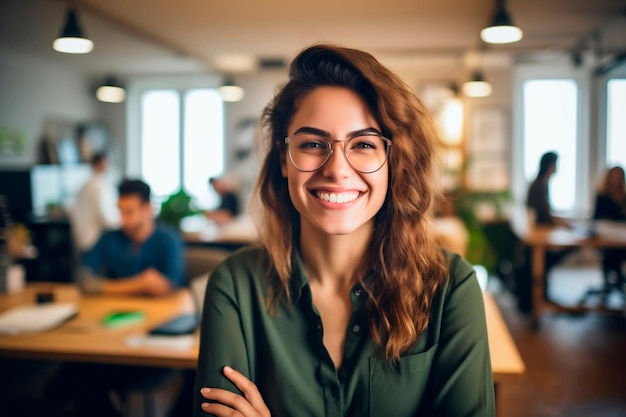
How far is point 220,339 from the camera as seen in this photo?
4.12 feet

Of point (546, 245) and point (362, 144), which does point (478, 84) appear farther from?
point (362, 144)

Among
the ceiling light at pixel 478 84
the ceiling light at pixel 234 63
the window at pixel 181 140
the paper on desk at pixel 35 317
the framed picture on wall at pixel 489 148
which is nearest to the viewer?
the paper on desk at pixel 35 317

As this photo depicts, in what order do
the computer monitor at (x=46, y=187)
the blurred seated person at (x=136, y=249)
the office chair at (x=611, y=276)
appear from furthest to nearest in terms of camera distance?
1. the computer monitor at (x=46, y=187)
2. the office chair at (x=611, y=276)
3. the blurred seated person at (x=136, y=249)

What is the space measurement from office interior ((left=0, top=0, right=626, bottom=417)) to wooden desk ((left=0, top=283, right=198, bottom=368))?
36.3 inches

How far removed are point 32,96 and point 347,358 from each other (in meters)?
7.82

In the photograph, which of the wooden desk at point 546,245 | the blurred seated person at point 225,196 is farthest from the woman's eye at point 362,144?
the blurred seated person at point 225,196

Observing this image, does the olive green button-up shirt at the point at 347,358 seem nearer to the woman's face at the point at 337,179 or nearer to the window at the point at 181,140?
the woman's face at the point at 337,179

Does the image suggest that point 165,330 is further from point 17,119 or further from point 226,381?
point 17,119

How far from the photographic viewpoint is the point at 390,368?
124cm

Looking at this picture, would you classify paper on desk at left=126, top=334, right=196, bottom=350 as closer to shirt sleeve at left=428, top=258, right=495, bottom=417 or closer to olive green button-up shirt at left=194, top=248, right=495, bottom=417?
olive green button-up shirt at left=194, top=248, right=495, bottom=417

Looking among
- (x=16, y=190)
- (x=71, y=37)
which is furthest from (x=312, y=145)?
(x=16, y=190)

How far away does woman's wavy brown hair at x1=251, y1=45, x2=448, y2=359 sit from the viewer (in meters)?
1.22

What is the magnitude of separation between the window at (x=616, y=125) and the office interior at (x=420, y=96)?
1 centimetres

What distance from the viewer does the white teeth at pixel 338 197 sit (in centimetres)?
119
